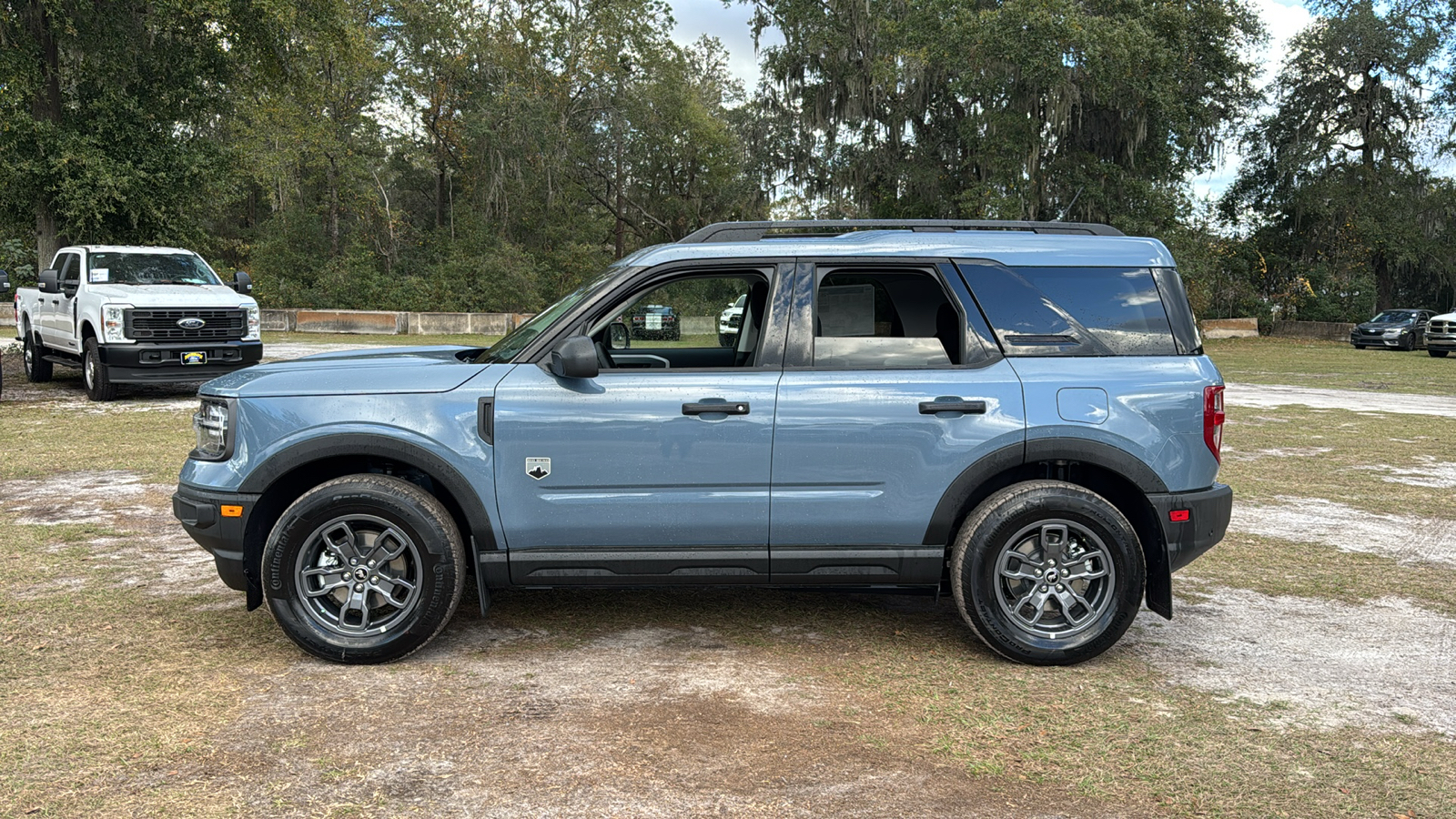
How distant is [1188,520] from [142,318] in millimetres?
13871

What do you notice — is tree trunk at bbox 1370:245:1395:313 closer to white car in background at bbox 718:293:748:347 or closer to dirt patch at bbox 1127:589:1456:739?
dirt patch at bbox 1127:589:1456:739

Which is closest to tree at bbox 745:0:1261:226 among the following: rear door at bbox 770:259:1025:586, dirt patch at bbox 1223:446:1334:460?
dirt patch at bbox 1223:446:1334:460

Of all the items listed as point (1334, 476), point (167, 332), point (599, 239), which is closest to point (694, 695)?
point (1334, 476)

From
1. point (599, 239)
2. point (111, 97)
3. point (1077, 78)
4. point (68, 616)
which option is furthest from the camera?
point (599, 239)

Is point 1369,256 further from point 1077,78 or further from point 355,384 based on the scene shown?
point 355,384

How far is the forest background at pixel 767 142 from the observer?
2702 cm

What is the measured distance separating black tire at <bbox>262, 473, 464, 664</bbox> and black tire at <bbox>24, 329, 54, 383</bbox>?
1514 cm

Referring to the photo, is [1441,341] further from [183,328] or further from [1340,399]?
[183,328]

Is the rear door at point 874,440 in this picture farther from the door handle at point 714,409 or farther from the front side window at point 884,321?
the door handle at point 714,409

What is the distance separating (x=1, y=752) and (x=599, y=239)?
4726 centimetres

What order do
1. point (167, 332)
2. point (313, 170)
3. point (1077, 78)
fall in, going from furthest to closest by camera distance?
1. point (313, 170)
2. point (1077, 78)
3. point (167, 332)

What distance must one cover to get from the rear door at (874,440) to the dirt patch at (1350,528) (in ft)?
12.0

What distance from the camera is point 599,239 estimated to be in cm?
5012

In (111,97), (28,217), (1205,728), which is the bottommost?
(1205,728)
